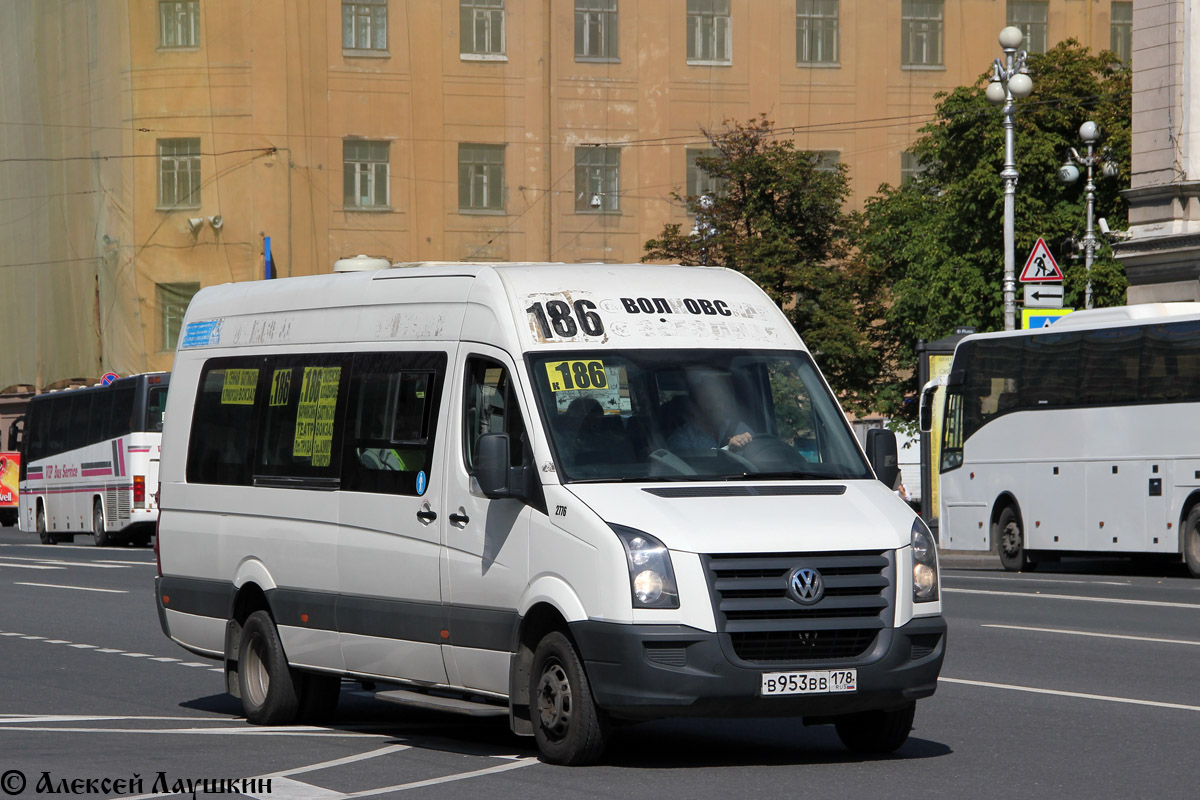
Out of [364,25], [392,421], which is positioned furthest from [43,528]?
[392,421]

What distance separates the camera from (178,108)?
185ft

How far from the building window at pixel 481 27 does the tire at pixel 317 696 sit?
1874 inches

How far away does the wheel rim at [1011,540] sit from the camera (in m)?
29.5

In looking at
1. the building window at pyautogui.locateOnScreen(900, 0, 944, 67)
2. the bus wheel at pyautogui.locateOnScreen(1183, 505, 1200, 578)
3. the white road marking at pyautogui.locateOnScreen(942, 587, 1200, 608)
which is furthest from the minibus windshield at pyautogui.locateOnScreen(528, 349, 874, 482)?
the building window at pyautogui.locateOnScreen(900, 0, 944, 67)

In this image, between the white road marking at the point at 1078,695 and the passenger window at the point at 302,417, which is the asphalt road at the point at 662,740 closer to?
the white road marking at the point at 1078,695

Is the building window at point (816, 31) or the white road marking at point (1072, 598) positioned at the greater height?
the building window at point (816, 31)

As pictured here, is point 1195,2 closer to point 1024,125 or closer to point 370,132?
point 1024,125

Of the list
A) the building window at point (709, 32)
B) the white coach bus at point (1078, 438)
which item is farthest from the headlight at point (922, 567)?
the building window at point (709, 32)

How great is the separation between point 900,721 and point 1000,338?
67.7 ft

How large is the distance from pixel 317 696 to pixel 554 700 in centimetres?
260

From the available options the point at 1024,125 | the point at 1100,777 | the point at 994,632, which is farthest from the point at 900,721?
the point at 1024,125

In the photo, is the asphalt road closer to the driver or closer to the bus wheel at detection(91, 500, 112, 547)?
the driver

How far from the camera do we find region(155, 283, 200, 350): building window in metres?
56.8

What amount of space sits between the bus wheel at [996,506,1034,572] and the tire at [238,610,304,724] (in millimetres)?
19534
